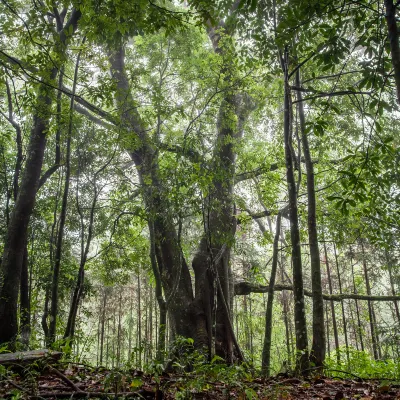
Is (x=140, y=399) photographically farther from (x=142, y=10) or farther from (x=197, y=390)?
(x=142, y=10)

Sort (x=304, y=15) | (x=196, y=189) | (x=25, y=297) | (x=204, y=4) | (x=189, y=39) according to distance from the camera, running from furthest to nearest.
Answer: (x=189, y=39) → (x=25, y=297) → (x=196, y=189) → (x=204, y=4) → (x=304, y=15)

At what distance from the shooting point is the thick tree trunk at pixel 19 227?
6074 mm

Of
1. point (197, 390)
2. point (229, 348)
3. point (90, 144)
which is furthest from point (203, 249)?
point (197, 390)

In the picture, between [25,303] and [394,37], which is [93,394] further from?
[25,303]

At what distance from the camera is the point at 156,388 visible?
2586 mm

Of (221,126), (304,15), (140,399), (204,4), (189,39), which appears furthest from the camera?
(189,39)

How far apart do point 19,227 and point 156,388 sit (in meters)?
5.05

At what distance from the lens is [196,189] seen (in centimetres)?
684

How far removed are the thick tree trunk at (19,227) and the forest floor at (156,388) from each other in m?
2.87

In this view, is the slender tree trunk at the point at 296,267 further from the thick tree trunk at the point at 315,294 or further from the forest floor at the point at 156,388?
the forest floor at the point at 156,388

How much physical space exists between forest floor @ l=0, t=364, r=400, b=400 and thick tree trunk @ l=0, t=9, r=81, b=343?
287cm

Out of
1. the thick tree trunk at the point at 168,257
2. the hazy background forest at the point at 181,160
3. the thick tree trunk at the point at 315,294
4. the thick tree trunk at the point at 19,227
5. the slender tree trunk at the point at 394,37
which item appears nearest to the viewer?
the slender tree trunk at the point at 394,37

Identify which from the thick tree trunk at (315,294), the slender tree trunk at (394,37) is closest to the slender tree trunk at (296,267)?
the thick tree trunk at (315,294)

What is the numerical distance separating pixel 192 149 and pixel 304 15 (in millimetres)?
4213
